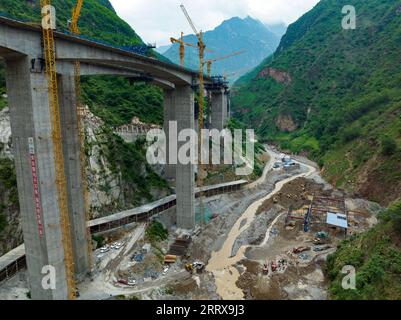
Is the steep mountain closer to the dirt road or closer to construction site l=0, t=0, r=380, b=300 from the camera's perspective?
construction site l=0, t=0, r=380, b=300

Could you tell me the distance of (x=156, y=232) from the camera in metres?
43.0

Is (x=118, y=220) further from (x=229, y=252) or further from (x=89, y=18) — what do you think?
(x=89, y=18)

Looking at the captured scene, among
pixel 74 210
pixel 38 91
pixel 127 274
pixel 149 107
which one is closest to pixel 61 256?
pixel 74 210

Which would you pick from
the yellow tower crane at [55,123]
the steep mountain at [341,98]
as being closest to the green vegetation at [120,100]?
the yellow tower crane at [55,123]

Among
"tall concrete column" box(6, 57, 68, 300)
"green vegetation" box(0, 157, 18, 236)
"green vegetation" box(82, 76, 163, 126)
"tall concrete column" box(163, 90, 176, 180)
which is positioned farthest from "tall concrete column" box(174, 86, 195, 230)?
"tall concrete column" box(6, 57, 68, 300)

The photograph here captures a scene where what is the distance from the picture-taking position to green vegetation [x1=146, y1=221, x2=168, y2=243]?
41719 millimetres

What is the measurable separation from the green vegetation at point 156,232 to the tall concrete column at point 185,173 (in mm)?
3456

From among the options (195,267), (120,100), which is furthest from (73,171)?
(120,100)

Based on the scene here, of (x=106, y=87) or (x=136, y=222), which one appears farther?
(x=106, y=87)

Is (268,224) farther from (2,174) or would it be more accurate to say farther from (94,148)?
(2,174)

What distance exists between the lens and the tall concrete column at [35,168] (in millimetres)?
23438

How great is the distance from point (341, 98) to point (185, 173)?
8226 cm

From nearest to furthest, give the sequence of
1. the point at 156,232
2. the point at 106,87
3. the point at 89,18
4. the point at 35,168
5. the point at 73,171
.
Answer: the point at 35,168
the point at 73,171
the point at 156,232
the point at 106,87
the point at 89,18

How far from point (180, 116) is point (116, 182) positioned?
13032 millimetres
